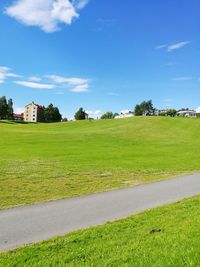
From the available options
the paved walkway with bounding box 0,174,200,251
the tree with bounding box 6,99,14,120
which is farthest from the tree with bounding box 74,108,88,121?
the paved walkway with bounding box 0,174,200,251

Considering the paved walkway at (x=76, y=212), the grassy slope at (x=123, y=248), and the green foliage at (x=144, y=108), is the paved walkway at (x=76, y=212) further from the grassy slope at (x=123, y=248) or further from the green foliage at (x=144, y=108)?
the green foliage at (x=144, y=108)

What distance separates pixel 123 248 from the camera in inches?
274

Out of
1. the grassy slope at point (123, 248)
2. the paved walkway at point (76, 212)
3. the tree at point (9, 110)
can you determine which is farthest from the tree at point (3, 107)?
the grassy slope at point (123, 248)

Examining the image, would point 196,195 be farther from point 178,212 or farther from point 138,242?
point 138,242

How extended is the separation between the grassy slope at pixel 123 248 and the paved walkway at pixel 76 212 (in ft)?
2.13

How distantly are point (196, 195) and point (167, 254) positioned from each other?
276 inches

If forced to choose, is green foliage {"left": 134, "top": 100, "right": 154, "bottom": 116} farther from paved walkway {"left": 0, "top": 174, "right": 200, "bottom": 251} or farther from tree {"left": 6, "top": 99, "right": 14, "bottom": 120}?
paved walkway {"left": 0, "top": 174, "right": 200, "bottom": 251}

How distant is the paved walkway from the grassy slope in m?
0.65

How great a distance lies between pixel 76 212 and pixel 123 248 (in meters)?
3.46

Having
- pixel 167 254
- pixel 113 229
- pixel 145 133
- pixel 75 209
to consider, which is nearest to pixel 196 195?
pixel 75 209

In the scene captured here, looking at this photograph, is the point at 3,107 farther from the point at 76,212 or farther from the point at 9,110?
the point at 76,212

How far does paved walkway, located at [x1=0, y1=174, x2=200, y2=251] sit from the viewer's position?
8.23 metres

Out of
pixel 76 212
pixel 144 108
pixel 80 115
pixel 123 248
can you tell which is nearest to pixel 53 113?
pixel 80 115

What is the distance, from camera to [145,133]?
200 feet
